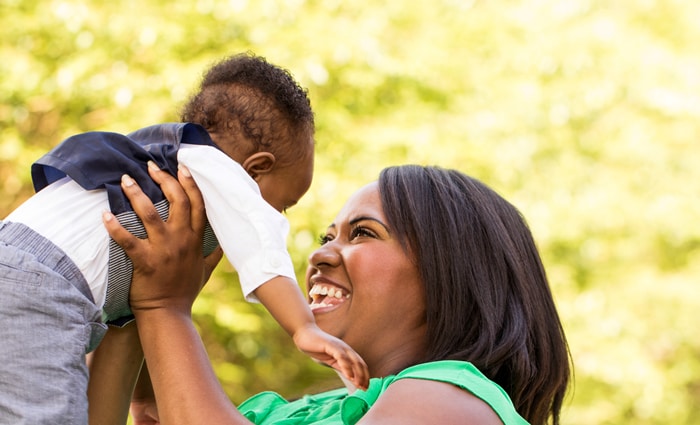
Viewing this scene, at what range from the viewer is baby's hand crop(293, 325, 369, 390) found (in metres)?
1.99

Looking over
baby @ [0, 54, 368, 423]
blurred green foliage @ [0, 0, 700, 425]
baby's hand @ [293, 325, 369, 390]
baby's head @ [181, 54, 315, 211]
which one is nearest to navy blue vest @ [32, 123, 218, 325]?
baby @ [0, 54, 368, 423]

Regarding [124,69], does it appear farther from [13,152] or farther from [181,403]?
[181,403]

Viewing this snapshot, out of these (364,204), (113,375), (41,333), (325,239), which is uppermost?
(364,204)

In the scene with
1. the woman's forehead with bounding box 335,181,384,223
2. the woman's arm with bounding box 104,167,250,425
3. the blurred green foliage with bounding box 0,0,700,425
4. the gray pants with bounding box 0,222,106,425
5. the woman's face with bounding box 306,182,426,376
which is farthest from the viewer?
the blurred green foliage with bounding box 0,0,700,425

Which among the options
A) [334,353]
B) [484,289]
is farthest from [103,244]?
[484,289]

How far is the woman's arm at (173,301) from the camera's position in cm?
216

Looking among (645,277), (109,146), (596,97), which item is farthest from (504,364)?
(645,277)

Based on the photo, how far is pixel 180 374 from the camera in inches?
86.4

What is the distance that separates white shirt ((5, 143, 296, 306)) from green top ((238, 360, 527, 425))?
33 cm

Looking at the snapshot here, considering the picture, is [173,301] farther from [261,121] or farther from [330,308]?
[261,121]

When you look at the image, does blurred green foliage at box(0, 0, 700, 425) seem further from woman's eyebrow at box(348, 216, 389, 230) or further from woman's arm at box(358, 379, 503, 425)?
woman's arm at box(358, 379, 503, 425)

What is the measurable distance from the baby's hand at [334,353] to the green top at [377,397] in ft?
0.54

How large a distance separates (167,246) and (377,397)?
580mm

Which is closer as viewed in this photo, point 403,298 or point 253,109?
point 403,298
